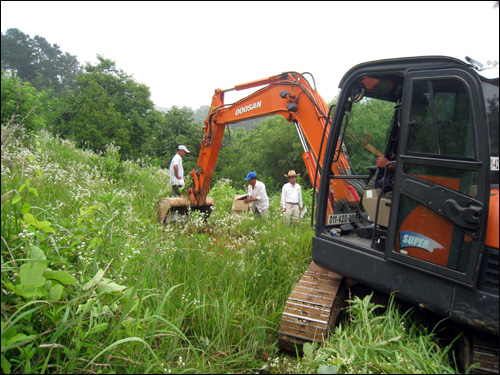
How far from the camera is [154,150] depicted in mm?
25359

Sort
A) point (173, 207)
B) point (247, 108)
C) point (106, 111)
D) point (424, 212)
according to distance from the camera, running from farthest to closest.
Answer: point (106, 111)
point (173, 207)
point (247, 108)
point (424, 212)

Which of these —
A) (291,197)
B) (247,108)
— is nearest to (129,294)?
(247,108)

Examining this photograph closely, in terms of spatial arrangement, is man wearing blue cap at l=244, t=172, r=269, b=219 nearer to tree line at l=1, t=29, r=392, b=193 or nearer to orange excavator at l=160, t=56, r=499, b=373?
orange excavator at l=160, t=56, r=499, b=373

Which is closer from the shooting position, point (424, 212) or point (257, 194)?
point (424, 212)

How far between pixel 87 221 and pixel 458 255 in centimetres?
310

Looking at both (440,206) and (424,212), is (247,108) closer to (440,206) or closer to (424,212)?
(424,212)

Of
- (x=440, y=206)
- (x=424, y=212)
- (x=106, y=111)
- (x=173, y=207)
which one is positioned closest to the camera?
(x=440, y=206)

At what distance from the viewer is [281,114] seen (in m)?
5.22

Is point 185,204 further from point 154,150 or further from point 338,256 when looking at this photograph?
point 154,150

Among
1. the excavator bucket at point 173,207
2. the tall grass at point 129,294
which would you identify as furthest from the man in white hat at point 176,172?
the tall grass at point 129,294

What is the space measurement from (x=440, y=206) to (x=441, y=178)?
8.5 inches

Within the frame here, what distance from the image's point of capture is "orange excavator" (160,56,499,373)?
2.30 metres

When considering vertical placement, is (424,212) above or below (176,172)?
below

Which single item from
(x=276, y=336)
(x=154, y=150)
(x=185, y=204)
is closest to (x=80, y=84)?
(x=154, y=150)
